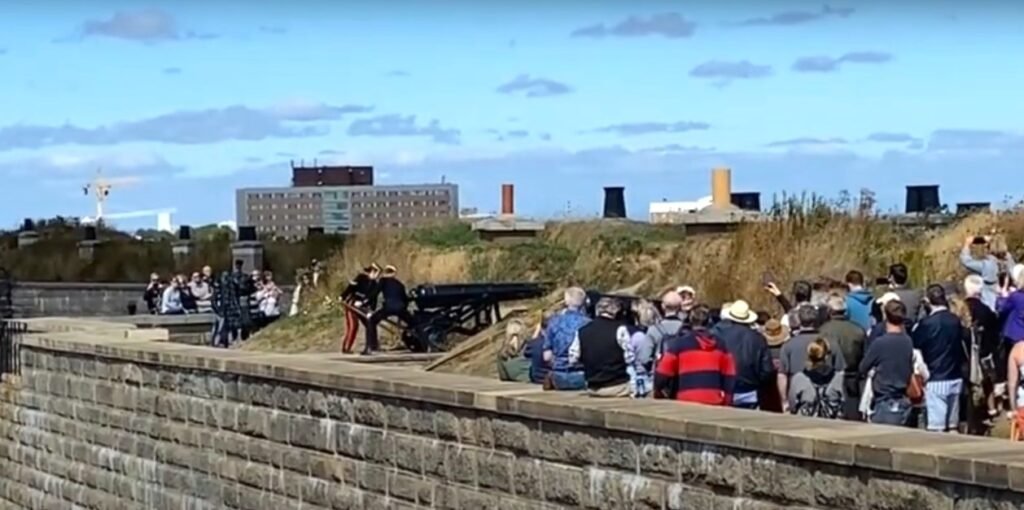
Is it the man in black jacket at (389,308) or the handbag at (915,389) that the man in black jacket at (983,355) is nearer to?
the handbag at (915,389)

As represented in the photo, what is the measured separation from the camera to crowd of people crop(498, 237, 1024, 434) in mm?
13609

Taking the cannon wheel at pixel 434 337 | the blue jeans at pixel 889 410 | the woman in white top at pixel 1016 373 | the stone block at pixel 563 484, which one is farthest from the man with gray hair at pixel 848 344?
the cannon wheel at pixel 434 337

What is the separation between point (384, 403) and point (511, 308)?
1166 centimetres

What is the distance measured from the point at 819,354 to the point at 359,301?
39.2 ft

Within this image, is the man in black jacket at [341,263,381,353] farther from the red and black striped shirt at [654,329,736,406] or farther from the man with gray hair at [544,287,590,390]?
the red and black striped shirt at [654,329,736,406]

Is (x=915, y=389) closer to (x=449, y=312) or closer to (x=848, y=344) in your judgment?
(x=848, y=344)

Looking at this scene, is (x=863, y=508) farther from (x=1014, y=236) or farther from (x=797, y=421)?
(x=1014, y=236)

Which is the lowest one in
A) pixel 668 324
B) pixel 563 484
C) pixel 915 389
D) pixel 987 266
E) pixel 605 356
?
pixel 563 484

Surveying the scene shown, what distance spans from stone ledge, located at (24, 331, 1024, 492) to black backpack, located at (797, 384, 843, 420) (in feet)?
6.91

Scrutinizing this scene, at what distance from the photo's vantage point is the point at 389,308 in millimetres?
24719

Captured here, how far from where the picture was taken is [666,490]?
36.1 feet

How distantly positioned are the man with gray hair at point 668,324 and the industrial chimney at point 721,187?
12.4 metres

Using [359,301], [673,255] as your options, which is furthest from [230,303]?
[673,255]

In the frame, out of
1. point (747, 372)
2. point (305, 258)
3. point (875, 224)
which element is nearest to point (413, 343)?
point (875, 224)
